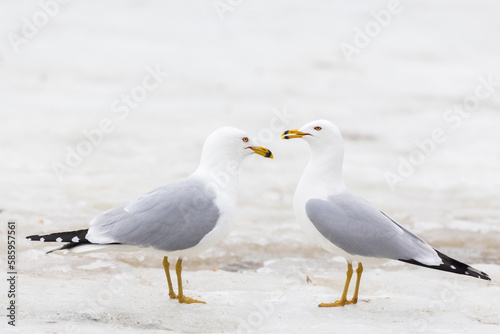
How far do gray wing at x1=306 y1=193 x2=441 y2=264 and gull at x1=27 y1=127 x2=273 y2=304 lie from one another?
2.19 feet

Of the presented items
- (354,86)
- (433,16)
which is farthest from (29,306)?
(433,16)

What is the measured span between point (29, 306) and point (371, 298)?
2470mm

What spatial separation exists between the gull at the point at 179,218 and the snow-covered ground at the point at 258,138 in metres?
0.44

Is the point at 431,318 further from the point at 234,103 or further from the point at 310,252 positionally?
the point at 234,103

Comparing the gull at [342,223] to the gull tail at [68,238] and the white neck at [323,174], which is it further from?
the gull tail at [68,238]

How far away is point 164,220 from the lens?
212 inches

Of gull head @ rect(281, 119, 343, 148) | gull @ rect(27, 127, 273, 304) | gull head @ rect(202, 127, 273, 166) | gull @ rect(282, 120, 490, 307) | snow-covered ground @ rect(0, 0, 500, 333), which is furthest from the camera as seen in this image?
gull head @ rect(281, 119, 343, 148)

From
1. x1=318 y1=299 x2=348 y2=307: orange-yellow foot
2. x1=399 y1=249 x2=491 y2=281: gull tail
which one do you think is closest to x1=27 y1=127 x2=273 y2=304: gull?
x1=318 y1=299 x2=348 y2=307: orange-yellow foot

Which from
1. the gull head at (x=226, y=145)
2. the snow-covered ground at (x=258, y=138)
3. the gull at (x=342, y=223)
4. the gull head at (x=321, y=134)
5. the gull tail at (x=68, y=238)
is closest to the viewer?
the gull tail at (x=68, y=238)

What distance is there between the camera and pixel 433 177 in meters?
10.0

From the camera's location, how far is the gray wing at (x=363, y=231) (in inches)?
214

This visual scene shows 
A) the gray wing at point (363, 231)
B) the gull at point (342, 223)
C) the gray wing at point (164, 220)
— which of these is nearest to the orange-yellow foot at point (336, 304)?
the gull at point (342, 223)

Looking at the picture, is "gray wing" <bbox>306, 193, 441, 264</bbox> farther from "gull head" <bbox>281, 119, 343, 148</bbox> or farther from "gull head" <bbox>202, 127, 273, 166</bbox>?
"gull head" <bbox>202, 127, 273, 166</bbox>

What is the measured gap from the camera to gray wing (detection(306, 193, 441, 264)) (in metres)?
5.45
